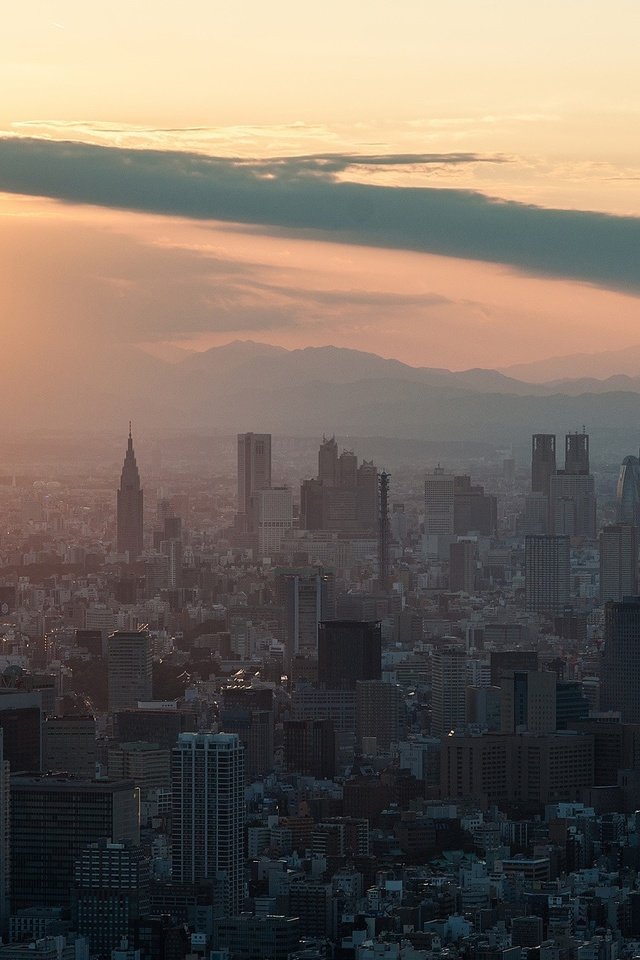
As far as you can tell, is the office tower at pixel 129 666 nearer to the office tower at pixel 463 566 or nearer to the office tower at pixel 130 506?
the office tower at pixel 463 566

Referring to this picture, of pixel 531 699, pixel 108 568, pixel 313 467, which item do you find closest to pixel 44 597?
pixel 108 568

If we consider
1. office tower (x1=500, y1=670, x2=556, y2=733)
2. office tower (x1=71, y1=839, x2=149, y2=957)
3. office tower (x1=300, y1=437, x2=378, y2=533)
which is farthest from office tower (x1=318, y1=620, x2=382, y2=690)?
office tower (x1=300, y1=437, x2=378, y2=533)

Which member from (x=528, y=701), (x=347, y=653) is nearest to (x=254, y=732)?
(x=528, y=701)

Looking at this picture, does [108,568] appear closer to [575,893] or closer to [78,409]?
[78,409]

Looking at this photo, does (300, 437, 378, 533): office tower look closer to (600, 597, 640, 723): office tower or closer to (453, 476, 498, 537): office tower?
(453, 476, 498, 537): office tower

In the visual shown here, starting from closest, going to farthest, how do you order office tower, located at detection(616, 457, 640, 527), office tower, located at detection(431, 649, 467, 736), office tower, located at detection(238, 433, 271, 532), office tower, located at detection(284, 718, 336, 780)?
office tower, located at detection(284, 718, 336, 780) → office tower, located at detection(431, 649, 467, 736) → office tower, located at detection(616, 457, 640, 527) → office tower, located at detection(238, 433, 271, 532)

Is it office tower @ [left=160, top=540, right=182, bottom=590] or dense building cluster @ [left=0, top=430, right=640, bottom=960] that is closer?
dense building cluster @ [left=0, top=430, right=640, bottom=960]
